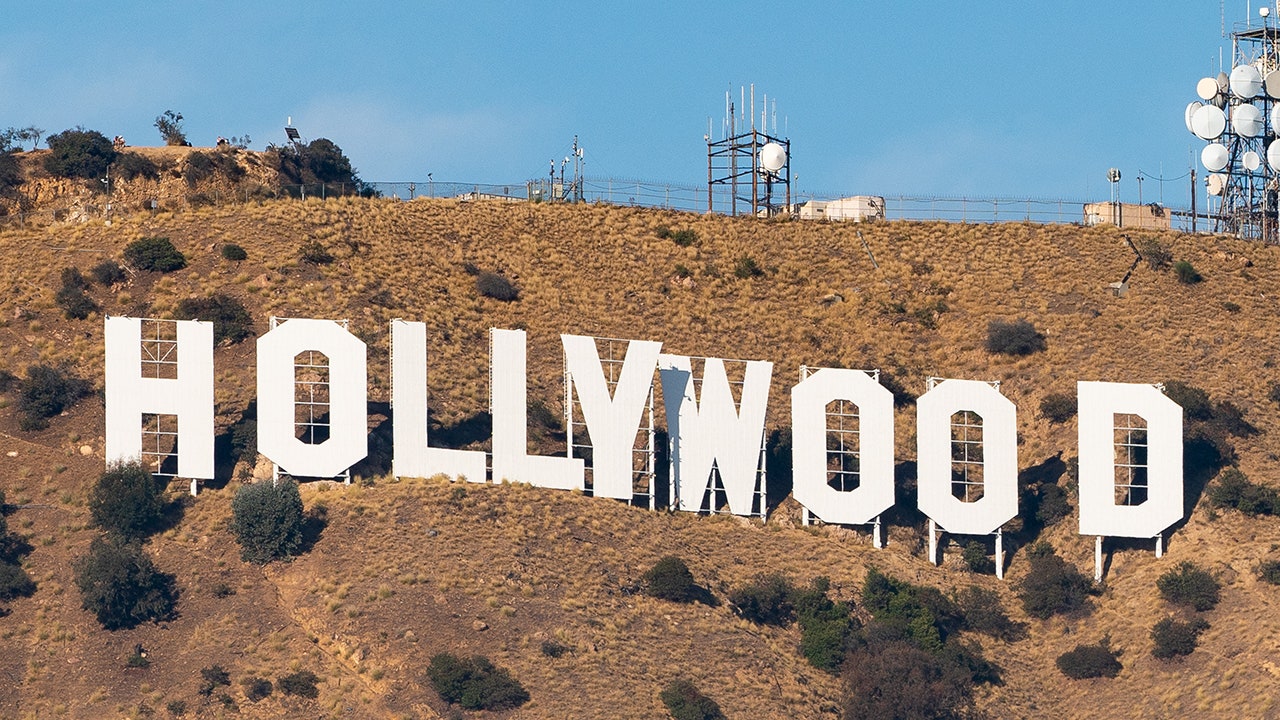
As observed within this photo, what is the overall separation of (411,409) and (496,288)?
18.6 meters

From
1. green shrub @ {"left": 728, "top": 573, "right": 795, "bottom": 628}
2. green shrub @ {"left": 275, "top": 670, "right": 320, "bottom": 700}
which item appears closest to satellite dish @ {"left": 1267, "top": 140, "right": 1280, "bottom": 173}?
green shrub @ {"left": 728, "top": 573, "right": 795, "bottom": 628}

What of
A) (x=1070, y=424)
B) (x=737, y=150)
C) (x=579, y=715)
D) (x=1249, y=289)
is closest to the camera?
(x=579, y=715)

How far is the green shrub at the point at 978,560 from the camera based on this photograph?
222 feet

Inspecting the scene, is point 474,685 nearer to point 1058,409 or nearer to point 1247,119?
point 1058,409

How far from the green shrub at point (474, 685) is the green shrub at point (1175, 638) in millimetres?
19987

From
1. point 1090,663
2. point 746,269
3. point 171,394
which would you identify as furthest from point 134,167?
point 1090,663

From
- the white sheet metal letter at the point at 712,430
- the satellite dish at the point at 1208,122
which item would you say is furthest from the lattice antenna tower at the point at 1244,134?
the white sheet metal letter at the point at 712,430

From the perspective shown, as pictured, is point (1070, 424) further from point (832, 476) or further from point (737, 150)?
point (737, 150)

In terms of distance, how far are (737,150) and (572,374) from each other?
31038mm

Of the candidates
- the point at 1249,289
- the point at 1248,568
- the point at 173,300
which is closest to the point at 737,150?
the point at 1249,289

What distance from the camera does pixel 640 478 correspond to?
224 feet

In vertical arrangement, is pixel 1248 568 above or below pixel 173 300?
below

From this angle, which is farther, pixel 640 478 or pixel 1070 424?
pixel 1070 424

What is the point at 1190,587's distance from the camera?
63625 mm
